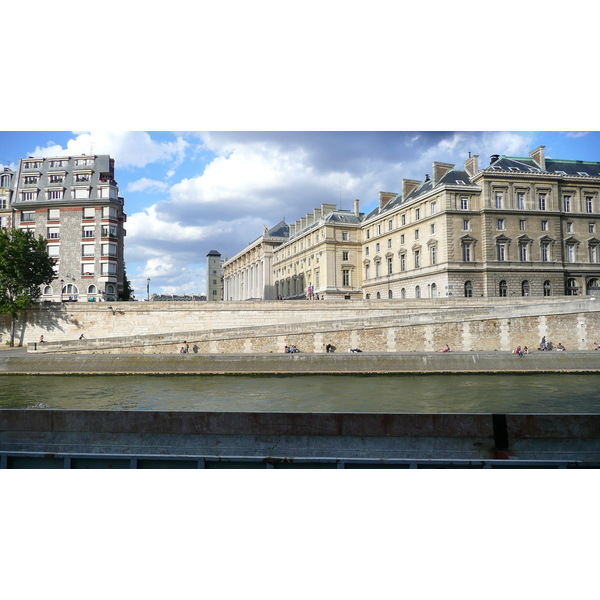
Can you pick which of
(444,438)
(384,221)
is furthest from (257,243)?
(444,438)

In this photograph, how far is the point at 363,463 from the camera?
8.90 meters

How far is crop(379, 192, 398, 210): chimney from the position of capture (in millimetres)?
52188

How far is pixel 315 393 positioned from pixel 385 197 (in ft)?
120

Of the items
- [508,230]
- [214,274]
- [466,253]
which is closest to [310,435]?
[466,253]

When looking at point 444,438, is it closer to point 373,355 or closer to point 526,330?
point 373,355

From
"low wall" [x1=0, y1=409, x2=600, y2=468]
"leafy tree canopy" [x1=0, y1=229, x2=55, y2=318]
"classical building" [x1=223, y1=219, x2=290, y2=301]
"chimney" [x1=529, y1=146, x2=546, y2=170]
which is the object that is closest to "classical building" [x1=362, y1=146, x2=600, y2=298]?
"chimney" [x1=529, y1=146, x2=546, y2=170]

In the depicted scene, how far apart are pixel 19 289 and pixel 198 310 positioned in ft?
39.6

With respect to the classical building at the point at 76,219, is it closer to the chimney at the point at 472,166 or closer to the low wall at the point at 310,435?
→ the chimney at the point at 472,166

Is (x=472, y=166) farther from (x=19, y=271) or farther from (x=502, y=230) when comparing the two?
(x=19, y=271)

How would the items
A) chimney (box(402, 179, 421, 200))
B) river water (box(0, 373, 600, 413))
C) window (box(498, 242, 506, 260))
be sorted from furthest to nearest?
1. chimney (box(402, 179, 421, 200))
2. window (box(498, 242, 506, 260))
3. river water (box(0, 373, 600, 413))

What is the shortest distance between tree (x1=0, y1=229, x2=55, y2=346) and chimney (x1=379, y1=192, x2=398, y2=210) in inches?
1251

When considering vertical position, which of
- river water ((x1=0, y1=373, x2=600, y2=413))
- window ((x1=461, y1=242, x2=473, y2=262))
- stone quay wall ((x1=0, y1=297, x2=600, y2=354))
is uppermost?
window ((x1=461, y1=242, x2=473, y2=262))

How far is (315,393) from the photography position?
19500 millimetres

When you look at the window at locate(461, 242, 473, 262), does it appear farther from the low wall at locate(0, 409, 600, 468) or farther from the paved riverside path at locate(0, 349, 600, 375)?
the low wall at locate(0, 409, 600, 468)
